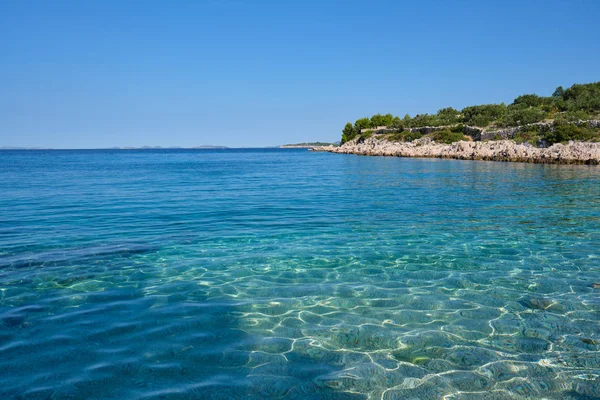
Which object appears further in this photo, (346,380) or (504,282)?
(504,282)

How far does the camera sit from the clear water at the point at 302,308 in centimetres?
514

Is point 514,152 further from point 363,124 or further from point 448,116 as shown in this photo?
point 363,124

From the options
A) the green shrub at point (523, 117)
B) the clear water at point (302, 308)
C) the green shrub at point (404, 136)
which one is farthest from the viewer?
the green shrub at point (404, 136)

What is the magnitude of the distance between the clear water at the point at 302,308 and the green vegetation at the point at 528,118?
48224 millimetres

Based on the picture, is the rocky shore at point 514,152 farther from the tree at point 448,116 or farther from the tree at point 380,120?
the tree at point 380,120

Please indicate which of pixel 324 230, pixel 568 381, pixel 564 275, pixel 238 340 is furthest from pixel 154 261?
pixel 564 275

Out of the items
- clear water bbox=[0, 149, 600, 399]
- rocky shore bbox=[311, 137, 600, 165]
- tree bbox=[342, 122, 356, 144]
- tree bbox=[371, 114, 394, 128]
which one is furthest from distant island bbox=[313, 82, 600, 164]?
clear water bbox=[0, 149, 600, 399]

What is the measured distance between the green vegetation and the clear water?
4822cm

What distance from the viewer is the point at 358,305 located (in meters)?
7.49

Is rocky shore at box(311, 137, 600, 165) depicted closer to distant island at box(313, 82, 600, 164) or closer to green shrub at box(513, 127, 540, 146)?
distant island at box(313, 82, 600, 164)

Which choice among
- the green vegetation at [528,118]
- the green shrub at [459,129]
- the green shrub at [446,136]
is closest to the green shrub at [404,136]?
the green vegetation at [528,118]

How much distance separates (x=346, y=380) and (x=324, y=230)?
29.3ft

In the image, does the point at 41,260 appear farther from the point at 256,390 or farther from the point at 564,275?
the point at 564,275

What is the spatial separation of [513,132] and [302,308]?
68.4m
